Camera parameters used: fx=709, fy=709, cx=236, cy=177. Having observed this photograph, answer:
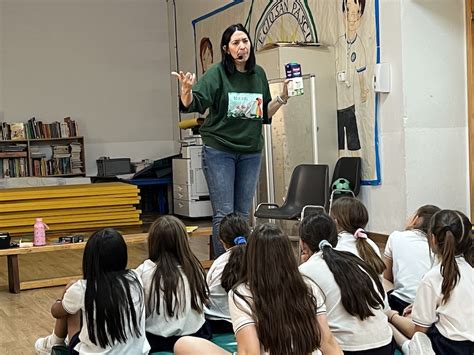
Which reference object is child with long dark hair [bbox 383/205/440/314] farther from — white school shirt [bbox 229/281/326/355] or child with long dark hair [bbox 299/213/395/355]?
white school shirt [bbox 229/281/326/355]

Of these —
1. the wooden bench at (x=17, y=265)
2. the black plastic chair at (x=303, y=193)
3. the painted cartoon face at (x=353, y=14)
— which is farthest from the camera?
the painted cartoon face at (x=353, y=14)

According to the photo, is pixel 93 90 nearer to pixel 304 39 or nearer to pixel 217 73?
pixel 304 39

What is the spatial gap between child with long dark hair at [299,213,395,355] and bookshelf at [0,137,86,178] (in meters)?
8.53

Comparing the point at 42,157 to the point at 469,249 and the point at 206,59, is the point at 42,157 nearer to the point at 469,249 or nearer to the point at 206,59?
the point at 206,59

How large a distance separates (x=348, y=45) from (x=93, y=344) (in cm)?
519

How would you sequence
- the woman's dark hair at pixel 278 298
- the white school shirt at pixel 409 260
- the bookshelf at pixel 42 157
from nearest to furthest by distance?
the woman's dark hair at pixel 278 298, the white school shirt at pixel 409 260, the bookshelf at pixel 42 157

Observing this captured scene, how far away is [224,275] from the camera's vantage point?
324 centimetres

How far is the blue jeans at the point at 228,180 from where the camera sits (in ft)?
13.6

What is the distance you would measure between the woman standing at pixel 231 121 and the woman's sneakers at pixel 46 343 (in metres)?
1.16

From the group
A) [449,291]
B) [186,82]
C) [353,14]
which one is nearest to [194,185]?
[353,14]

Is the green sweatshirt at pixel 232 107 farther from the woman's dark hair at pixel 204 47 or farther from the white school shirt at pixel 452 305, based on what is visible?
the woman's dark hair at pixel 204 47

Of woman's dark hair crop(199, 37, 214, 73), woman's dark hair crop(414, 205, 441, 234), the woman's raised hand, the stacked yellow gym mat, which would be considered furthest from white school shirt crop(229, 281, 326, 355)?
woman's dark hair crop(199, 37, 214, 73)

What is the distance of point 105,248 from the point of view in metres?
2.73

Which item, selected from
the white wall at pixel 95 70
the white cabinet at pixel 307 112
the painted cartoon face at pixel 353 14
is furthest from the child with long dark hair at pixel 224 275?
the white wall at pixel 95 70
